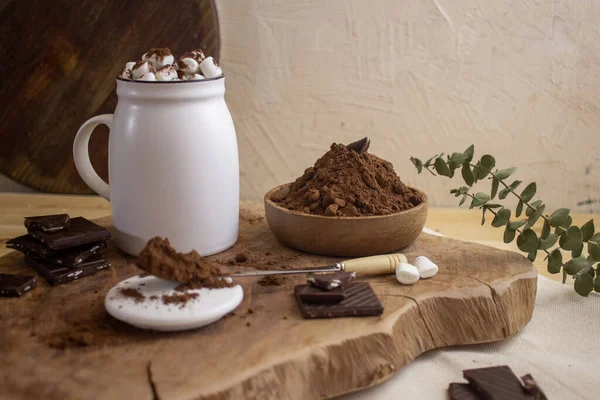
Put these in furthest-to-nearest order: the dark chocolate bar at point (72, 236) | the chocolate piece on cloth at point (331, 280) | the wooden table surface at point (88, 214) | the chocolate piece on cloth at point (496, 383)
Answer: the wooden table surface at point (88, 214)
the dark chocolate bar at point (72, 236)
the chocolate piece on cloth at point (331, 280)
the chocolate piece on cloth at point (496, 383)

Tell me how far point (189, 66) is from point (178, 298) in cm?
47

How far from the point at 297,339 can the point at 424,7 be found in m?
1.38

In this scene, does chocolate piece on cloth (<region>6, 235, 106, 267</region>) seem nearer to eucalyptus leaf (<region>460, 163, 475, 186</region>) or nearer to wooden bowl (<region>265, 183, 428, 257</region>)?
wooden bowl (<region>265, 183, 428, 257</region>)

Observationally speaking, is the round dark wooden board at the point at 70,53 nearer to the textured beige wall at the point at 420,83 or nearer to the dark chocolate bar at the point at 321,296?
the textured beige wall at the point at 420,83

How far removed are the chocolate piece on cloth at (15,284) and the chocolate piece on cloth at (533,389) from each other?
0.84 metres

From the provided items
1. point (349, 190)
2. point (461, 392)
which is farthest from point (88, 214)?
point (461, 392)

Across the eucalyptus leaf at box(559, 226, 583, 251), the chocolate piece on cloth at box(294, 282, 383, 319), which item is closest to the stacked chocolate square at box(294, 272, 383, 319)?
the chocolate piece on cloth at box(294, 282, 383, 319)

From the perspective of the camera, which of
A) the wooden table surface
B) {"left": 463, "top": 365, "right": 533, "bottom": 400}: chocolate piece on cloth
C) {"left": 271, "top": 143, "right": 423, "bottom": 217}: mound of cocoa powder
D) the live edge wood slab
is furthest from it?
the wooden table surface

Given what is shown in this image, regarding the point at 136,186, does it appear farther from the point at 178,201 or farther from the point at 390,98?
the point at 390,98

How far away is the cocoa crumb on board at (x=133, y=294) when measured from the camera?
3.49ft

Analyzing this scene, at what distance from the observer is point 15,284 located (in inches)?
45.9

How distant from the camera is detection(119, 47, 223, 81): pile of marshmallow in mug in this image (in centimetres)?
125

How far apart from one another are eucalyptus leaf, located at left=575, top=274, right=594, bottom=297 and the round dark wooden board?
1211 millimetres

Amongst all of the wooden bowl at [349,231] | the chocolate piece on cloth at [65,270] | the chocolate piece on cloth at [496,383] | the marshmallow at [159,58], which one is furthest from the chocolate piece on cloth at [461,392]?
the marshmallow at [159,58]
